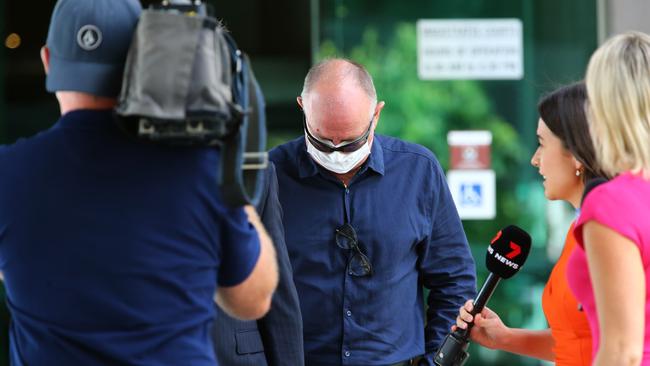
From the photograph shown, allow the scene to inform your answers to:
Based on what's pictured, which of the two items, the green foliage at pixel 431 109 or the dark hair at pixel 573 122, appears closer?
the dark hair at pixel 573 122

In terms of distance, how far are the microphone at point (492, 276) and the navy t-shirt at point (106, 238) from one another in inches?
52.5

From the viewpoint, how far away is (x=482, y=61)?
24.8ft

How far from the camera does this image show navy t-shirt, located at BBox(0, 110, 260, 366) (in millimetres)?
2348

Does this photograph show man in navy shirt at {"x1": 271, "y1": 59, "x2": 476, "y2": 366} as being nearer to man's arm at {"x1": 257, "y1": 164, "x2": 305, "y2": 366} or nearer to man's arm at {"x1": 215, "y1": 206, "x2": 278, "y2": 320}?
man's arm at {"x1": 257, "y1": 164, "x2": 305, "y2": 366}

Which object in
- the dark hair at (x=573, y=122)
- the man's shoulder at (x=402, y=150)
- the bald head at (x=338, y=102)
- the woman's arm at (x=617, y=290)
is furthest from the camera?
the man's shoulder at (x=402, y=150)

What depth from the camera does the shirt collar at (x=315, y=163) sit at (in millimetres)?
4117

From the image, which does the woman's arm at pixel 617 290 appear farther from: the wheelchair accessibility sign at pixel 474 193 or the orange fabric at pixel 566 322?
the wheelchair accessibility sign at pixel 474 193

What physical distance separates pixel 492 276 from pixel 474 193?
4101mm

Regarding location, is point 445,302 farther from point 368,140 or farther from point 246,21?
point 246,21

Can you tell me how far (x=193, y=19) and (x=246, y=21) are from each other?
18.0 ft

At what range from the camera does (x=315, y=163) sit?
4105 millimetres

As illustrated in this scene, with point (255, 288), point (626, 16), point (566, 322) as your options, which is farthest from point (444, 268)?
point (626, 16)

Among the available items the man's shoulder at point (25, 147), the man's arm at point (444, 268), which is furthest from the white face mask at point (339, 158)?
A: the man's shoulder at point (25, 147)

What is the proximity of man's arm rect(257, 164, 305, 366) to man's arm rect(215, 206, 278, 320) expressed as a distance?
2.54 feet
